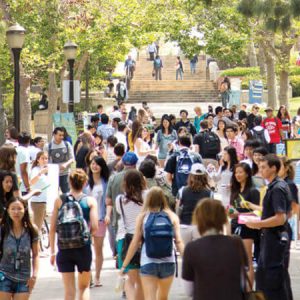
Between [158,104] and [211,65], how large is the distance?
288 inches

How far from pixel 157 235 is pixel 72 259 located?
3.31ft

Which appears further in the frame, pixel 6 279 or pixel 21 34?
pixel 21 34

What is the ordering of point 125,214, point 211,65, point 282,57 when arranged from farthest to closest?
point 211,65
point 282,57
point 125,214

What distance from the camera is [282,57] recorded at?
1650 inches

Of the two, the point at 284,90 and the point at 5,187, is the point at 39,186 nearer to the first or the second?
the point at 5,187

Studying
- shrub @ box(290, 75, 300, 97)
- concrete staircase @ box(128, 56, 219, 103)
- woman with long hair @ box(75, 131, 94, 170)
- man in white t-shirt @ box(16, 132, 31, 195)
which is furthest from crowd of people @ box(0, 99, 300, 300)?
shrub @ box(290, 75, 300, 97)

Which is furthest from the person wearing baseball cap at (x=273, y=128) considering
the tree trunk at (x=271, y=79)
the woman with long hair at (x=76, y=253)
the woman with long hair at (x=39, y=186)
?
the tree trunk at (x=271, y=79)

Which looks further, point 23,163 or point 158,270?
Result: point 23,163

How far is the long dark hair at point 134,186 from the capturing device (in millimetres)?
10859

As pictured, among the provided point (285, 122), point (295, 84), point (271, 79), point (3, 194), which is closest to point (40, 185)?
point (3, 194)

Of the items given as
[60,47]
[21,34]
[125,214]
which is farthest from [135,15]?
[125,214]

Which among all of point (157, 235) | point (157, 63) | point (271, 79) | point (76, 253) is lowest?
point (76, 253)

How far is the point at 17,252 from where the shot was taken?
9.59 m

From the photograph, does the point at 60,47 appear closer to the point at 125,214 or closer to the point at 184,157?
the point at 184,157
